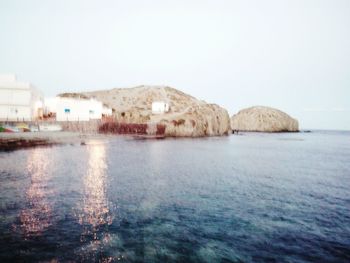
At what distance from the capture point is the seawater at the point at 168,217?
1024 centimetres

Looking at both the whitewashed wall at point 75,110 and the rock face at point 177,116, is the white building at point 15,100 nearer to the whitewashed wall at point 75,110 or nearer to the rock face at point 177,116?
the whitewashed wall at point 75,110

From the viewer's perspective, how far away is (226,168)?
3027 centimetres

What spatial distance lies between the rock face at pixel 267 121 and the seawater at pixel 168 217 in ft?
534

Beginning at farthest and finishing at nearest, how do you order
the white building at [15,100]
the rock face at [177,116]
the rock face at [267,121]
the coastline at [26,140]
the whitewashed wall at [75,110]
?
the rock face at [267,121]
the rock face at [177,116]
the whitewashed wall at [75,110]
the white building at [15,100]
the coastline at [26,140]

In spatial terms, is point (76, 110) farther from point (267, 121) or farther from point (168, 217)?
point (267, 121)

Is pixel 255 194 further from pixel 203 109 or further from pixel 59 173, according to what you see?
pixel 203 109

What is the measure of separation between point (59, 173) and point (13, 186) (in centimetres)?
531

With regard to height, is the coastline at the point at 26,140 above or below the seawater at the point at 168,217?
above

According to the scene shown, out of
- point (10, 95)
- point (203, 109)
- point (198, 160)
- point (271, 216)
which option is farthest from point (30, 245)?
point (203, 109)

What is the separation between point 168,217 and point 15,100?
5895 cm

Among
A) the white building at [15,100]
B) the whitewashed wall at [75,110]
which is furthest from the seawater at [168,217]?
the whitewashed wall at [75,110]

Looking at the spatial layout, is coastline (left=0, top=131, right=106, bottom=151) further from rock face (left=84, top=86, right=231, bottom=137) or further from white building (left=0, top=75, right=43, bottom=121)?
rock face (left=84, top=86, right=231, bottom=137)

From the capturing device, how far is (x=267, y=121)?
182250mm

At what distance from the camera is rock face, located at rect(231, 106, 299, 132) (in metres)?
181
